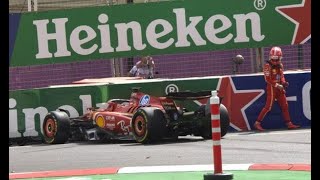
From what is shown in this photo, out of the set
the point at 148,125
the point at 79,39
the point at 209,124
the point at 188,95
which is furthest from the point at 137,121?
the point at 79,39

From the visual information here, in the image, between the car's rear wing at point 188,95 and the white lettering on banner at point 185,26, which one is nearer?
the car's rear wing at point 188,95

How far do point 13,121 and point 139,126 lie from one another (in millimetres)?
3723

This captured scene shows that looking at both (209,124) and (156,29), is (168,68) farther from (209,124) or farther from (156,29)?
(209,124)

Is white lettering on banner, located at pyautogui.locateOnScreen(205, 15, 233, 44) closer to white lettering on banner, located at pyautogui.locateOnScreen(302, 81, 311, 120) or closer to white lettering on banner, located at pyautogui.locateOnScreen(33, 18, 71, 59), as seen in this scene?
white lettering on banner, located at pyautogui.locateOnScreen(302, 81, 311, 120)

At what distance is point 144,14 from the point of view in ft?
58.7

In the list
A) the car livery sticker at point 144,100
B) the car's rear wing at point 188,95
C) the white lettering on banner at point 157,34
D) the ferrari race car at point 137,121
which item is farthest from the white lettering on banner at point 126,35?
the car's rear wing at point 188,95

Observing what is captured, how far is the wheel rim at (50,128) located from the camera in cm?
1497

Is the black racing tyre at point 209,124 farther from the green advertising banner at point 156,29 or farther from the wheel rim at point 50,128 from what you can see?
the green advertising banner at point 156,29

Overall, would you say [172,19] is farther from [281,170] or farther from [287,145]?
[281,170]

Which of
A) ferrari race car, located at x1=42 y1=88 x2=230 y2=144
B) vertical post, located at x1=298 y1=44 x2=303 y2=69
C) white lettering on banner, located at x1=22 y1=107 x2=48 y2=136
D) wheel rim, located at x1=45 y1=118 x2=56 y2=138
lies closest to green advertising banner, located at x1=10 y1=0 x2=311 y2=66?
vertical post, located at x1=298 y1=44 x2=303 y2=69

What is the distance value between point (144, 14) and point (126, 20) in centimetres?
49

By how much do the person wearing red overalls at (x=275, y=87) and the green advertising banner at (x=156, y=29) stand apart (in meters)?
2.06

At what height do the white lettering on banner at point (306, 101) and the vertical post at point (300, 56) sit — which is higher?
the vertical post at point (300, 56)
